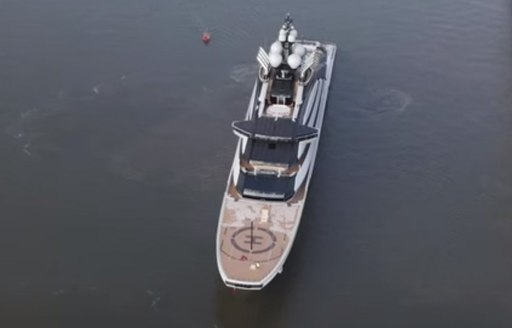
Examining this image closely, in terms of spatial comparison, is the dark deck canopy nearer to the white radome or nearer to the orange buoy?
the white radome

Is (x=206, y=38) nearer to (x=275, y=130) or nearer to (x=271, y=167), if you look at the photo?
(x=275, y=130)

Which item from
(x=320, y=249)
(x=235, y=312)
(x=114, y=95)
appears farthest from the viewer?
(x=114, y=95)

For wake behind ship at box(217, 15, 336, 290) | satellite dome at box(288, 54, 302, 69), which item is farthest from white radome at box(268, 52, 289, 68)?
satellite dome at box(288, 54, 302, 69)

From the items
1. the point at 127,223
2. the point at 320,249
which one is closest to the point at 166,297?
the point at 127,223

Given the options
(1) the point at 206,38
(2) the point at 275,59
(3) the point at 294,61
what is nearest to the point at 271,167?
(3) the point at 294,61

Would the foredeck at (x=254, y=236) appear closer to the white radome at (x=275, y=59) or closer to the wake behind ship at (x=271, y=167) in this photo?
the wake behind ship at (x=271, y=167)

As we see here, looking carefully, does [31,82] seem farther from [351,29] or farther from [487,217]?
[487,217]

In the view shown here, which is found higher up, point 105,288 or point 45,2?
point 45,2

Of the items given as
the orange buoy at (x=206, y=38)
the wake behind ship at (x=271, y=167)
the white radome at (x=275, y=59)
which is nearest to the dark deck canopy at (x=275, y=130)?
the wake behind ship at (x=271, y=167)

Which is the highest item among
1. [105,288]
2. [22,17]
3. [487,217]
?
[22,17]
